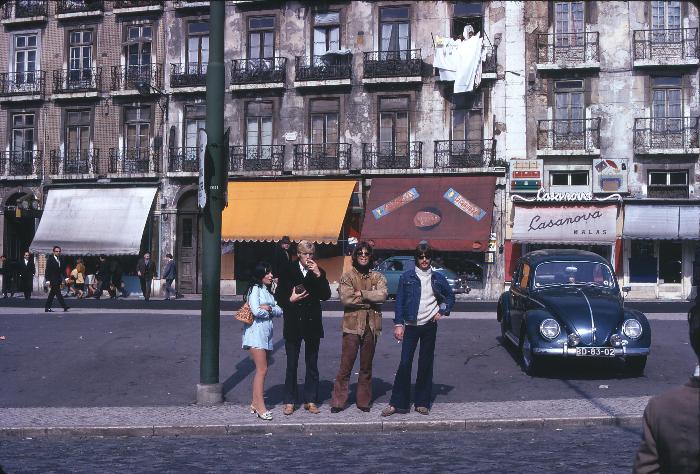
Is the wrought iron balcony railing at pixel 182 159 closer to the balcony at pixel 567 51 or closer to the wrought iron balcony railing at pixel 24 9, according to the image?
the wrought iron balcony railing at pixel 24 9

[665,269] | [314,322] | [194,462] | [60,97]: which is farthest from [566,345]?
[60,97]

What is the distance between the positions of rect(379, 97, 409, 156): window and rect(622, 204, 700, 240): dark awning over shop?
9.38 m

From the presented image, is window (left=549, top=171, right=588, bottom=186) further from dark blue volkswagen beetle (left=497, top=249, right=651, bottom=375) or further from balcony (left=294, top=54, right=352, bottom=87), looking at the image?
dark blue volkswagen beetle (left=497, top=249, right=651, bottom=375)

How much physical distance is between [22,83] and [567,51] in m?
24.8

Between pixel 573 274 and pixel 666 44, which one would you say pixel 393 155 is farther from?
pixel 573 274

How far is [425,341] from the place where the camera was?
10312 millimetres

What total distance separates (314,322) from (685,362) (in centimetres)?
717

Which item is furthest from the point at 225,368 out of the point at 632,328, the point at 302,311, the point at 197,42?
the point at 197,42

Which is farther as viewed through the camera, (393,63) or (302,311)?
(393,63)

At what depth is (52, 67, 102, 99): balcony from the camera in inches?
1516

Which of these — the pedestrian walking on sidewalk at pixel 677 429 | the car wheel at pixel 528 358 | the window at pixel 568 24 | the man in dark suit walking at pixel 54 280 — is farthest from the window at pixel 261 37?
the pedestrian walking on sidewalk at pixel 677 429

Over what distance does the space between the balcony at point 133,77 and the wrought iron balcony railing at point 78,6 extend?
290 cm

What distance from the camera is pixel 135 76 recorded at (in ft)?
125

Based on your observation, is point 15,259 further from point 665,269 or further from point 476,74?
point 665,269
